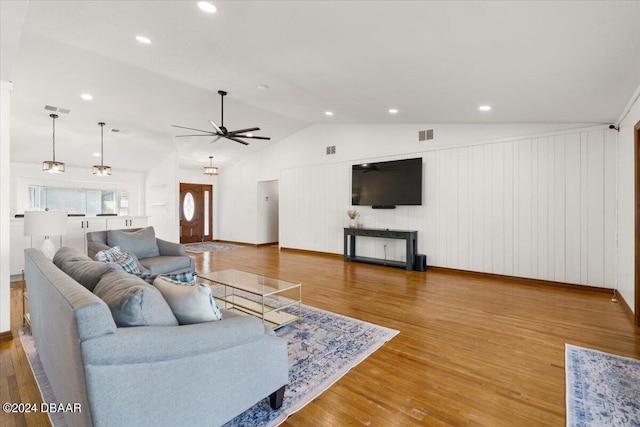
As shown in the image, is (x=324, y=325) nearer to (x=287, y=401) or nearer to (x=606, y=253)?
(x=287, y=401)

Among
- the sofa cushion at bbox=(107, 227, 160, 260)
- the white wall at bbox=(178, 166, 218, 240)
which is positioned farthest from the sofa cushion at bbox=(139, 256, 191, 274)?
the white wall at bbox=(178, 166, 218, 240)

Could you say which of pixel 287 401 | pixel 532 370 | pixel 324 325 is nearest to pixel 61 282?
pixel 287 401

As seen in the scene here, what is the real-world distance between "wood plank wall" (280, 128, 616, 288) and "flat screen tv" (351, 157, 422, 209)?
0.20 metres

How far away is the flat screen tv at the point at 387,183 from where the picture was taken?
6309 mm

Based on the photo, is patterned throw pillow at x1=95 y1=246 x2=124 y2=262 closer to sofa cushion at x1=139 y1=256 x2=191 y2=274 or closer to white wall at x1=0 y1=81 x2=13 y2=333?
white wall at x1=0 y1=81 x2=13 y2=333

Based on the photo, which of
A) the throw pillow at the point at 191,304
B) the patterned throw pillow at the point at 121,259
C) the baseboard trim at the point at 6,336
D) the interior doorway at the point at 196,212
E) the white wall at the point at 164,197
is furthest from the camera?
the interior doorway at the point at 196,212

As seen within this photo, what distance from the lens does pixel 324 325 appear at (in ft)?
10.8

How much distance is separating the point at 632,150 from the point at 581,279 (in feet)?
6.92

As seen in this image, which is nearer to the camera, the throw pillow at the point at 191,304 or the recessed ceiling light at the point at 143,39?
the throw pillow at the point at 191,304

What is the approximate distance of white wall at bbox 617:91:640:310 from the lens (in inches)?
140

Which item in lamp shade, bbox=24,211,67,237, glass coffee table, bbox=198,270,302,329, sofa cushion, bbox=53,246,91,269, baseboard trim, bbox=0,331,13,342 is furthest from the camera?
lamp shade, bbox=24,211,67,237

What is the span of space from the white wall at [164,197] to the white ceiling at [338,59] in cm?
261

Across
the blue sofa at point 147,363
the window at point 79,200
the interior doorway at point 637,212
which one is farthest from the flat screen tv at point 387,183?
the window at point 79,200

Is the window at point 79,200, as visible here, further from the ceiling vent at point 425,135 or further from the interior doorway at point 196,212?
the ceiling vent at point 425,135
